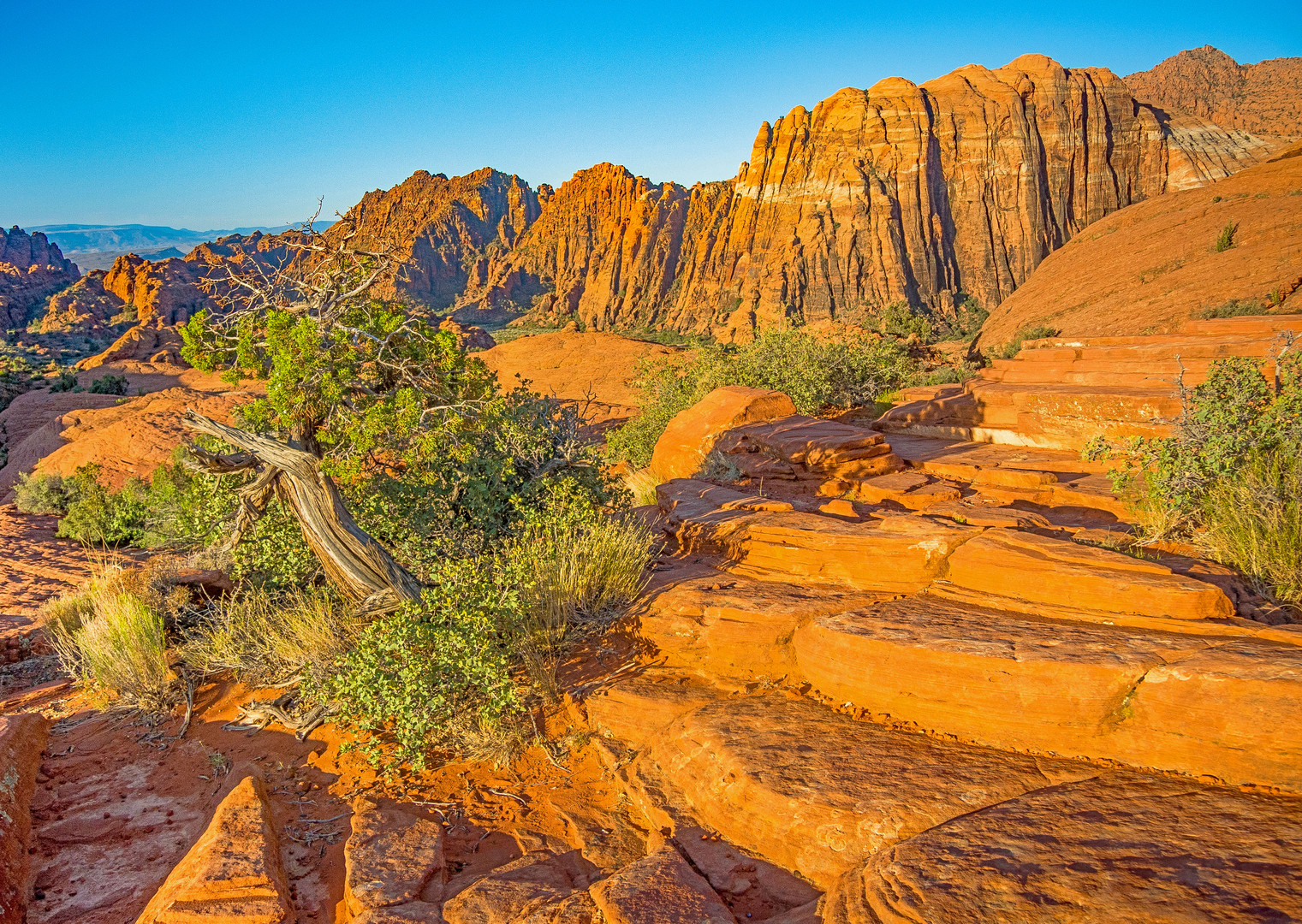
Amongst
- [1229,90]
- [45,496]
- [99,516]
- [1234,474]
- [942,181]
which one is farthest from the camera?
[1229,90]

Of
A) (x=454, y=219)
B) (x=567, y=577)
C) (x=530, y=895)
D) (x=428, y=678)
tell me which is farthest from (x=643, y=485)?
(x=454, y=219)

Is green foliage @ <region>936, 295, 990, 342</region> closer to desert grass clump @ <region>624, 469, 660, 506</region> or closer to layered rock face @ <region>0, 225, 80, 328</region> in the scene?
desert grass clump @ <region>624, 469, 660, 506</region>

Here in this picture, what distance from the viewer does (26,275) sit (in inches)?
2514

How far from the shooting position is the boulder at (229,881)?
292cm

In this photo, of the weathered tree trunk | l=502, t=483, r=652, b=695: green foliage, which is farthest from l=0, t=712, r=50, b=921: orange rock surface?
l=502, t=483, r=652, b=695: green foliage

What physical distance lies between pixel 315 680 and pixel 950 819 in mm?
3998

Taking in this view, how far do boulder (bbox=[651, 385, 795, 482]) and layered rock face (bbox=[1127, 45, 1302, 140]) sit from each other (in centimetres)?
6664

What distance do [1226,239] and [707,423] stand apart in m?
24.4

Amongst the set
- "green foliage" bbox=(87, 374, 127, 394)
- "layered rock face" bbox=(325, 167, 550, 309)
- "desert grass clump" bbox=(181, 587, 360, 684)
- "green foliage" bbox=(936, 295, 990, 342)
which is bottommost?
"desert grass clump" bbox=(181, 587, 360, 684)

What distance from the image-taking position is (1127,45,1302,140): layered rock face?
187ft

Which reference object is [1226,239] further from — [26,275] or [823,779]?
[26,275]

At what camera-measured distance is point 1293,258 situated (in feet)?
65.4

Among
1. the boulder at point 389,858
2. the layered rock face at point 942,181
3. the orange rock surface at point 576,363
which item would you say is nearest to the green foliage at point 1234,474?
the boulder at point 389,858

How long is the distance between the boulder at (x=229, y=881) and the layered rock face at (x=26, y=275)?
65.2 m
